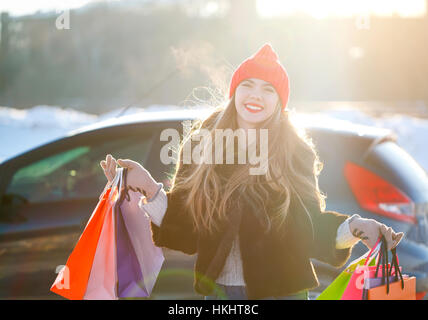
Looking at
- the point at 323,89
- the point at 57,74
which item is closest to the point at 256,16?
the point at 323,89

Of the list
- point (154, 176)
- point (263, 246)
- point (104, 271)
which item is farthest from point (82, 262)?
point (154, 176)

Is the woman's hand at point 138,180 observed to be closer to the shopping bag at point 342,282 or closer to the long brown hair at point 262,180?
the long brown hair at point 262,180

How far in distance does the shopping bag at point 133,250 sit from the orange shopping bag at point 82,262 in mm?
63

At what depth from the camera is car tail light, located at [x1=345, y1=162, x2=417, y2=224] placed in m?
3.43

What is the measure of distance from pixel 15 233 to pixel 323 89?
85.8 ft

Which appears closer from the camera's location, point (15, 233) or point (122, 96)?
point (15, 233)

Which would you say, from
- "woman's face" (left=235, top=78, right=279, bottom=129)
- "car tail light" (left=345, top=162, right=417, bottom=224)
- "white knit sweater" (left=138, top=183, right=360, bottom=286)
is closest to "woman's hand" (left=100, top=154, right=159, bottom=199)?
"white knit sweater" (left=138, top=183, right=360, bottom=286)

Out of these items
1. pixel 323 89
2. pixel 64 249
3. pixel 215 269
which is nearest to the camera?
pixel 215 269

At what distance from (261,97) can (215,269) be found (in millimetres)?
713

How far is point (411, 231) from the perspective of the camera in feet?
11.1

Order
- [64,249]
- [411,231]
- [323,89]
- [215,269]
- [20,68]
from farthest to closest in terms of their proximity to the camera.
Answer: [323,89] → [20,68] → [64,249] → [411,231] → [215,269]
